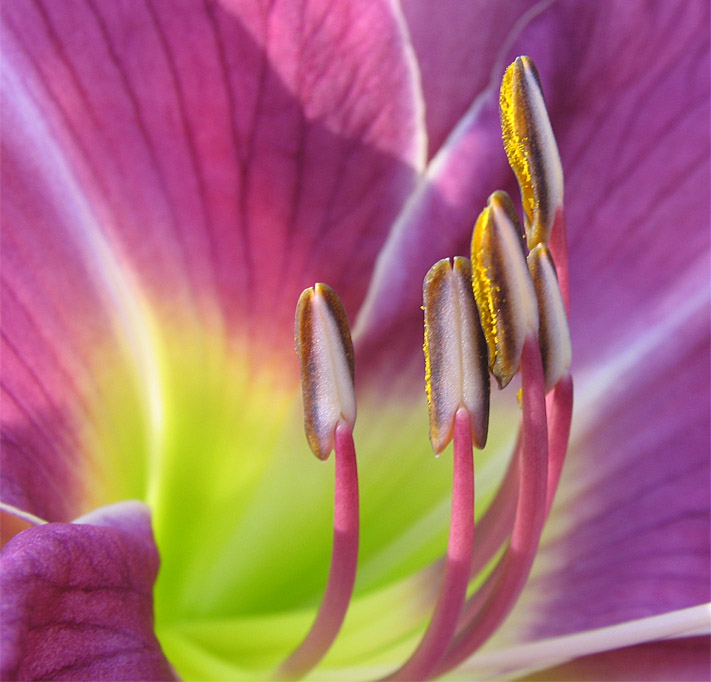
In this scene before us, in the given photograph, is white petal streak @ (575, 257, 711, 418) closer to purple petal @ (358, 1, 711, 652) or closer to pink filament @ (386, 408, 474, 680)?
purple petal @ (358, 1, 711, 652)

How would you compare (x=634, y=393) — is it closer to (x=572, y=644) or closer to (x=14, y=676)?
(x=572, y=644)

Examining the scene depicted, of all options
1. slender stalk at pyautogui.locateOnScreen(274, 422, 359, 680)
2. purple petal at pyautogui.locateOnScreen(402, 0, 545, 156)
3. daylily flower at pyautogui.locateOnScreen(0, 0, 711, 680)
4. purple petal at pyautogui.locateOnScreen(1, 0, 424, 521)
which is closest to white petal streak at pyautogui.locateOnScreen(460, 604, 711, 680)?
daylily flower at pyautogui.locateOnScreen(0, 0, 711, 680)

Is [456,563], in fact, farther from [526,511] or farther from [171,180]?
[171,180]

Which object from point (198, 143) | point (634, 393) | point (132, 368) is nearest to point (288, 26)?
point (198, 143)

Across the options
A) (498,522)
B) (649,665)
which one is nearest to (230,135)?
(498,522)

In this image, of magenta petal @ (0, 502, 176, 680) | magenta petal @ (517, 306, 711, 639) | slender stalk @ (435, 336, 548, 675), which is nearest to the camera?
magenta petal @ (0, 502, 176, 680)
